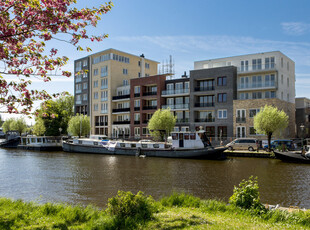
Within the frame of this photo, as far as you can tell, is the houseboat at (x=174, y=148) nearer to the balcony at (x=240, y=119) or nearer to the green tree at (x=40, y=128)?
the balcony at (x=240, y=119)

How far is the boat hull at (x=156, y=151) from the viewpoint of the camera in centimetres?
3738

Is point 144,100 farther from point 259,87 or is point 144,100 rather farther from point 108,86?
point 259,87

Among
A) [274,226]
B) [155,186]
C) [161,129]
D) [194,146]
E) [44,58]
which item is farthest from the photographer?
[161,129]

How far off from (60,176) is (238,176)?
47.0ft

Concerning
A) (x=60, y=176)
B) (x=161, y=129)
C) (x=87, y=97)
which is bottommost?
(x=60, y=176)

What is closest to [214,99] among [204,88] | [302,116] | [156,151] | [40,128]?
[204,88]

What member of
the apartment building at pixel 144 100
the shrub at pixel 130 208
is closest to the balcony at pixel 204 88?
the apartment building at pixel 144 100

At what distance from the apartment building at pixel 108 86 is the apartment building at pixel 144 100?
2.88 m

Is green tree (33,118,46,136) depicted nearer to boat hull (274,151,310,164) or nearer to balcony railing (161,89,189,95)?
balcony railing (161,89,189,95)

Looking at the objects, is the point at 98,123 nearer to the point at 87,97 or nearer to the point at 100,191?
the point at 87,97

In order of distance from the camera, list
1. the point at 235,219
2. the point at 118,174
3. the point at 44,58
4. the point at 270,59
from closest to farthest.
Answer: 1. the point at 235,219
2. the point at 44,58
3. the point at 118,174
4. the point at 270,59

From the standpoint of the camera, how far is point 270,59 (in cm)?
5247

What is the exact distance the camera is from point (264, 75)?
172ft

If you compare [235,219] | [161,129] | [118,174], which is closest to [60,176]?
[118,174]
